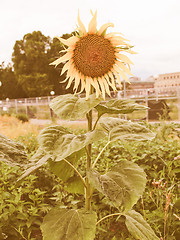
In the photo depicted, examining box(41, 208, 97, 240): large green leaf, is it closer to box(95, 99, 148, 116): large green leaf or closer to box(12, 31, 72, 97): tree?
box(95, 99, 148, 116): large green leaf

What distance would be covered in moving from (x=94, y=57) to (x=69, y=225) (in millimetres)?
706

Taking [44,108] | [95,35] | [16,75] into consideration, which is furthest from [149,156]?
[16,75]

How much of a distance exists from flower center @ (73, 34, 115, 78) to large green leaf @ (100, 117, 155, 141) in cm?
24

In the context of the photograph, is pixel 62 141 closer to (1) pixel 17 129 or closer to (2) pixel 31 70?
(1) pixel 17 129

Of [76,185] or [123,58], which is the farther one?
[76,185]

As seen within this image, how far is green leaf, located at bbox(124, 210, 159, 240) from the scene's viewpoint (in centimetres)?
112

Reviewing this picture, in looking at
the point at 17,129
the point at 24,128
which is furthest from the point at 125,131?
the point at 24,128

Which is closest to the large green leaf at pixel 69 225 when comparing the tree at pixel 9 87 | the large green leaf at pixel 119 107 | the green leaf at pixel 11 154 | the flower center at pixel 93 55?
the green leaf at pixel 11 154

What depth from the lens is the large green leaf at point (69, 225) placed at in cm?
103

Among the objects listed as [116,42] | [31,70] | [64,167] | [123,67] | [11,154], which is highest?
[31,70]

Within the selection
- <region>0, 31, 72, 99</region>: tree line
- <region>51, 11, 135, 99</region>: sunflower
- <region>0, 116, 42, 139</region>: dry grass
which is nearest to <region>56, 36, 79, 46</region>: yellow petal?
<region>51, 11, 135, 99</region>: sunflower

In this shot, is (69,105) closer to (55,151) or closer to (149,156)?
(55,151)

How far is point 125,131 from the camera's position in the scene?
113 cm

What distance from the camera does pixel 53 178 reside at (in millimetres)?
2473
